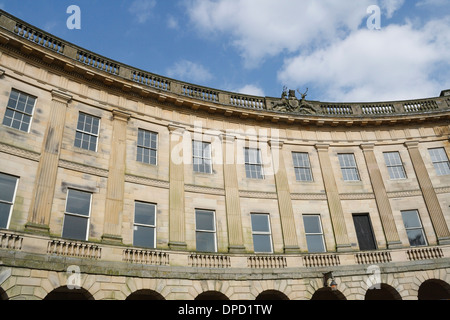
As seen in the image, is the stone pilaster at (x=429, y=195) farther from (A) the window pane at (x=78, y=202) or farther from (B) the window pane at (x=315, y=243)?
(A) the window pane at (x=78, y=202)

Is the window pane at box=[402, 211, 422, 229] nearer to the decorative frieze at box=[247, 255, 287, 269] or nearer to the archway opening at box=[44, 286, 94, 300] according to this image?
the decorative frieze at box=[247, 255, 287, 269]

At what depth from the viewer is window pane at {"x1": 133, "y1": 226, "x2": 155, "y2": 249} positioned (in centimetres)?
1576

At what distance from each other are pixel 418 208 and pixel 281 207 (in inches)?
322

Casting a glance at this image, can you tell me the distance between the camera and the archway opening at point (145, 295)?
14.8 m

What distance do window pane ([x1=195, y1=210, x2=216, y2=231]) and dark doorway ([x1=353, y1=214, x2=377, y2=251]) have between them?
27.4 feet

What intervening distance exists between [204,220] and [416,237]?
1204 cm

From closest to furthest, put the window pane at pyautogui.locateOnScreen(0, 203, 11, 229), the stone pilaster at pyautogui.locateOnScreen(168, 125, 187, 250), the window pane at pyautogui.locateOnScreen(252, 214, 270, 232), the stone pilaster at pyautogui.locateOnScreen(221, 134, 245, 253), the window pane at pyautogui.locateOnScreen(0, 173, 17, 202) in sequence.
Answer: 1. the window pane at pyautogui.locateOnScreen(0, 203, 11, 229)
2. the window pane at pyautogui.locateOnScreen(0, 173, 17, 202)
3. the stone pilaster at pyautogui.locateOnScreen(168, 125, 187, 250)
4. the stone pilaster at pyautogui.locateOnScreen(221, 134, 245, 253)
5. the window pane at pyautogui.locateOnScreen(252, 214, 270, 232)

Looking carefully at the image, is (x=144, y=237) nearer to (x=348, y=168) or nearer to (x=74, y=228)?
(x=74, y=228)

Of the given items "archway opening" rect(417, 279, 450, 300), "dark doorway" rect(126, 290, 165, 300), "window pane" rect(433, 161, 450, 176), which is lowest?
"archway opening" rect(417, 279, 450, 300)

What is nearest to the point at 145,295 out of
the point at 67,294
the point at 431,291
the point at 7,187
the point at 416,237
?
the point at 67,294

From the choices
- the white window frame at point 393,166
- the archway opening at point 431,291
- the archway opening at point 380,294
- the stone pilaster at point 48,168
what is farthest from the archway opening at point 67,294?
the white window frame at point 393,166

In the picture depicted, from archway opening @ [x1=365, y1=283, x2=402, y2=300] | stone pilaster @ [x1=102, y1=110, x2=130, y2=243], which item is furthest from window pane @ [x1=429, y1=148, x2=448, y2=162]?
stone pilaster @ [x1=102, y1=110, x2=130, y2=243]

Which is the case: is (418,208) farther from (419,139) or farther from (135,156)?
(135,156)

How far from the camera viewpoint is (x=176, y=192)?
17.6 m
